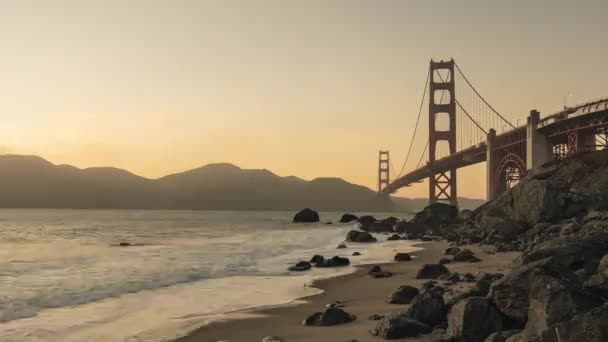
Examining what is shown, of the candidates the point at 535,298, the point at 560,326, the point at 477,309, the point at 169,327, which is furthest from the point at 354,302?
the point at 560,326

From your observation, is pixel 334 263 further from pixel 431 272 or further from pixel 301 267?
pixel 431 272

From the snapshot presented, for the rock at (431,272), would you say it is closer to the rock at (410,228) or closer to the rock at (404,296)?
the rock at (404,296)

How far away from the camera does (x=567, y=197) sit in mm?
26969

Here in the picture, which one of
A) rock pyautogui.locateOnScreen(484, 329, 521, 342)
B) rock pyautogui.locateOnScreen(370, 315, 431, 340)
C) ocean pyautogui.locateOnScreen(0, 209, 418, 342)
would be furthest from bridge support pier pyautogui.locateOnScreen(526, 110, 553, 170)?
rock pyautogui.locateOnScreen(484, 329, 521, 342)

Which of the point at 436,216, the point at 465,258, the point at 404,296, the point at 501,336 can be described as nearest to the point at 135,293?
the point at 404,296

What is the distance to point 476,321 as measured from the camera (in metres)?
7.18

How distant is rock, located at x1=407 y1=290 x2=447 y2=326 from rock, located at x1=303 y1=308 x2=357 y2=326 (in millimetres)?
1212

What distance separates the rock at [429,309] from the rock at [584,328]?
2.73 meters

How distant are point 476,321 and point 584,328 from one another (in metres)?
1.85

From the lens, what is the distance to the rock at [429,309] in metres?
8.38

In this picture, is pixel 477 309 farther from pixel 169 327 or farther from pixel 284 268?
pixel 284 268

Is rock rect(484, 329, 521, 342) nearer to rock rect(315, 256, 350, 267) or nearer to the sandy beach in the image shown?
the sandy beach

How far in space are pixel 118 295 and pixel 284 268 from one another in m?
6.91

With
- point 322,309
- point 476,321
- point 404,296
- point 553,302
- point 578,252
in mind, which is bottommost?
point 322,309
